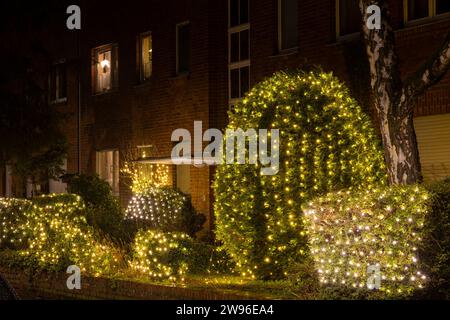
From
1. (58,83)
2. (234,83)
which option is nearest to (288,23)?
(234,83)

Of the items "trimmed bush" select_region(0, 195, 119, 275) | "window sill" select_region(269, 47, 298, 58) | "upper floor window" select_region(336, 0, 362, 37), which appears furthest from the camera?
"window sill" select_region(269, 47, 298, 58)

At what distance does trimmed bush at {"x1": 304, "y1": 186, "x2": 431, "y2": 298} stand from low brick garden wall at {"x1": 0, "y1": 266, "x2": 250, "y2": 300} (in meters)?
1.63

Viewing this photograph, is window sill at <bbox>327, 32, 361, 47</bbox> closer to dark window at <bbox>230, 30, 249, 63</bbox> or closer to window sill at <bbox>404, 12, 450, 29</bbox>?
window sill at <bbox>404, 12, 450, 29</bbox>

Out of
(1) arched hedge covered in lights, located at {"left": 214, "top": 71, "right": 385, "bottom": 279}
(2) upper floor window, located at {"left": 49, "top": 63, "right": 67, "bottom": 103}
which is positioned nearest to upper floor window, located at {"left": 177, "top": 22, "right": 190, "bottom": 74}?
(2) upper floor window, located at {"left": 49, "top": 63, "right": 67, "bottom": 103}

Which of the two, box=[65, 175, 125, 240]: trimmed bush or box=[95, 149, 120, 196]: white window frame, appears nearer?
box=[65, 175, 125, 240]: trimmed bush

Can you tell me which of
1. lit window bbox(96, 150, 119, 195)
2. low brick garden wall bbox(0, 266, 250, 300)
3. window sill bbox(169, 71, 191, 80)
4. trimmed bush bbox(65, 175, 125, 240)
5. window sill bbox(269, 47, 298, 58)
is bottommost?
low brick garden wall bbox(0, 266, 250, 300)

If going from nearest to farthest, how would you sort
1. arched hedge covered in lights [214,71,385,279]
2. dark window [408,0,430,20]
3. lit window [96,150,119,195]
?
arched hedge covered in lights [214,71,385,279] < dark window [408,0,430,20] < lit window [96,150,119,195]

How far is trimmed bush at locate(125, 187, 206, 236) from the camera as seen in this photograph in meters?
17.9

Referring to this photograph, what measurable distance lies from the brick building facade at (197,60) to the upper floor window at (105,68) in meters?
0.03

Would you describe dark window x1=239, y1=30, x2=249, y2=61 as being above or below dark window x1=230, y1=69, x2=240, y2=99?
above

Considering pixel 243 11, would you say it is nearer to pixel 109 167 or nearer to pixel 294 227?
pixel 109 167

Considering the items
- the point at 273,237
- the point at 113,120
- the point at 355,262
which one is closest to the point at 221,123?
the point at 113,120
